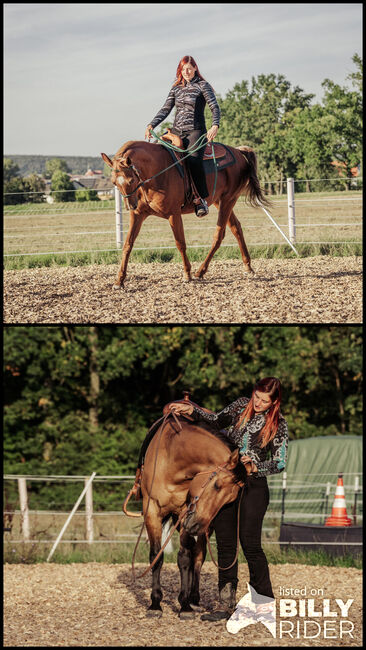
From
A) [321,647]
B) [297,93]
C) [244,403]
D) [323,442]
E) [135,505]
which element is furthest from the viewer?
[135,505]

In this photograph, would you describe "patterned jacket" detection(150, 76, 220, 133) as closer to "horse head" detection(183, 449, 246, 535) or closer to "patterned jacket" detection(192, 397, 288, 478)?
"patterned jacket" detection(192, 397, 288, 478)

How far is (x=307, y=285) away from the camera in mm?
9227

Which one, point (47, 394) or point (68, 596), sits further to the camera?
point (47, 394)

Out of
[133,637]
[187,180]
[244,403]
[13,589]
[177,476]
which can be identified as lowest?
[13,589]

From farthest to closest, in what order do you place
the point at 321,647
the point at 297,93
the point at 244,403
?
1. the point at 297,93
2. the point at 244,403
3. the point at 321,647

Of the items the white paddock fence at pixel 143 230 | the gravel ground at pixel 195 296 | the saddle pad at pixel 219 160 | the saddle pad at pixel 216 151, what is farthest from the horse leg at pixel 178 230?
the white paddock fence at pixel 143 230

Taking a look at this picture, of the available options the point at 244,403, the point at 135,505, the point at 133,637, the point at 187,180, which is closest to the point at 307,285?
the point at 187,180

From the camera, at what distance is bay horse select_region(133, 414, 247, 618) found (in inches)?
210

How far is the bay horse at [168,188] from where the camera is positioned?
24.4 feet

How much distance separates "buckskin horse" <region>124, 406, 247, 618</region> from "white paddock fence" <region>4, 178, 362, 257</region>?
16.0 ft

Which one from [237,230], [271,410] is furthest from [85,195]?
[271,410]

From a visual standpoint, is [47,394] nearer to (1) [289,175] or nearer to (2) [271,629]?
(1) [289,175]

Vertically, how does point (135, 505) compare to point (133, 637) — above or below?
below

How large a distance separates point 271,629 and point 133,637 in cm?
95
